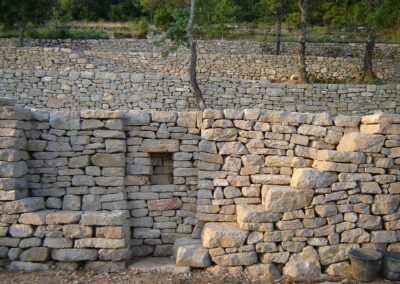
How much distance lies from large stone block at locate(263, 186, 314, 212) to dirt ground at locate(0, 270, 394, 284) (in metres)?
1.03

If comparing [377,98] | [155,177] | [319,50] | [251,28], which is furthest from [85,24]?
[155,177]

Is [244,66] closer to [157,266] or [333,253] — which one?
[333,253]

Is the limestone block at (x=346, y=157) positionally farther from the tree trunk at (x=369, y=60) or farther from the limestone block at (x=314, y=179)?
the tree trunk at (x=369, y=60)

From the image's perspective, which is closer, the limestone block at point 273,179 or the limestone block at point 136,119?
the limestone block at point 273,179

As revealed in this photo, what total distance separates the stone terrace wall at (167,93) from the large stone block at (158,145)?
6.00 metres

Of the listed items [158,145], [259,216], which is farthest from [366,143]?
[158,145]

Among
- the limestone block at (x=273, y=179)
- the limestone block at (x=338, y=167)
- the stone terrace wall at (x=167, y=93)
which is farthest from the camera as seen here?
the stone terrace wall at (x=167, y=93)

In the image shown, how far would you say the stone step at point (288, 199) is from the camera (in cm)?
576

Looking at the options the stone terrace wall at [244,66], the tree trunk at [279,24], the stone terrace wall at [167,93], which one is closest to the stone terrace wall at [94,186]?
the stone terrace wall at [167,93]

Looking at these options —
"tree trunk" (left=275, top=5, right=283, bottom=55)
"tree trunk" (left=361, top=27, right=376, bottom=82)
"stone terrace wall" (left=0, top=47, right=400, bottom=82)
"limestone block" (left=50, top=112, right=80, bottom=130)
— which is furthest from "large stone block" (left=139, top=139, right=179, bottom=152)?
"tree trunk" (left=275, top=5, right=283, bottom=55)

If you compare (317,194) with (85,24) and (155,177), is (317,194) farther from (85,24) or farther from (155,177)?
(85,24)

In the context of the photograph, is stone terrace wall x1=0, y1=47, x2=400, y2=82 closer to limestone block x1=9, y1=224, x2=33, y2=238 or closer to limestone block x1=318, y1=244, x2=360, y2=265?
limestone block x1=9, y1=224, x2=33, y2=238

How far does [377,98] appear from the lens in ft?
43.4

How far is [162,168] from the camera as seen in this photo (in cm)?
692
